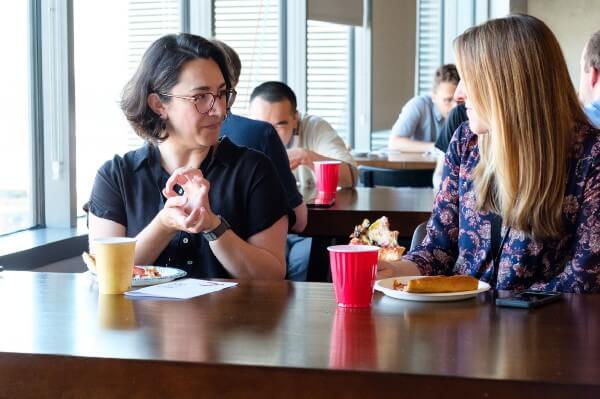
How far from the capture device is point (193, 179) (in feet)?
7.01

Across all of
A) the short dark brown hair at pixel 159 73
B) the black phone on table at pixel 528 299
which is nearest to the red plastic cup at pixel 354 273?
the black phone on table at pixel 528 299

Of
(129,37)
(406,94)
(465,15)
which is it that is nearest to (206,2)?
(129,37)

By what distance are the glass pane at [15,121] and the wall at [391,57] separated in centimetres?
442

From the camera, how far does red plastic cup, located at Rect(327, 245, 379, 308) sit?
68.7 inches

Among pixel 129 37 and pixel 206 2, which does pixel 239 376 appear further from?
pixel 206 2

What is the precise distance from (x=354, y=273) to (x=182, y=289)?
16.2 inches

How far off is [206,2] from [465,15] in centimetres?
450

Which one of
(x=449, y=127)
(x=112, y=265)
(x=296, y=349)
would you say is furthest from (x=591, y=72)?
(x=296, y=349)

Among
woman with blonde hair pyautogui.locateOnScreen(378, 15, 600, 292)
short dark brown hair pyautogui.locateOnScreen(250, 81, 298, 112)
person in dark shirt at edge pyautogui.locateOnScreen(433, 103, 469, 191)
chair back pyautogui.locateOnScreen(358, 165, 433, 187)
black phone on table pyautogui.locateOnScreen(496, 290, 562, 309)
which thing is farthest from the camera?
chair back pyautogui.locateOnScreen(358, 165, 433, 187)

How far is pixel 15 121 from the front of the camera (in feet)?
12.4

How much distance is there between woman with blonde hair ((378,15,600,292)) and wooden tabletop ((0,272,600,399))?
337 millimetres

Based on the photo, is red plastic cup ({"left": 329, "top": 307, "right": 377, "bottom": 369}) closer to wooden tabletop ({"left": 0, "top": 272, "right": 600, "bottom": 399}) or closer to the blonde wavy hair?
wooden tabletop ({"left": 0, "top": 272, "right": 600, "bottom": 399})

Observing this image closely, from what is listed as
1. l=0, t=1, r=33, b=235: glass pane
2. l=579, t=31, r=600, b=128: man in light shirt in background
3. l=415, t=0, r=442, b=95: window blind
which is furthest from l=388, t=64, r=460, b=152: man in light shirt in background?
l=0, t=1, r=33, b=235: glass pane

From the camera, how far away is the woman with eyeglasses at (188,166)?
8.06ft
